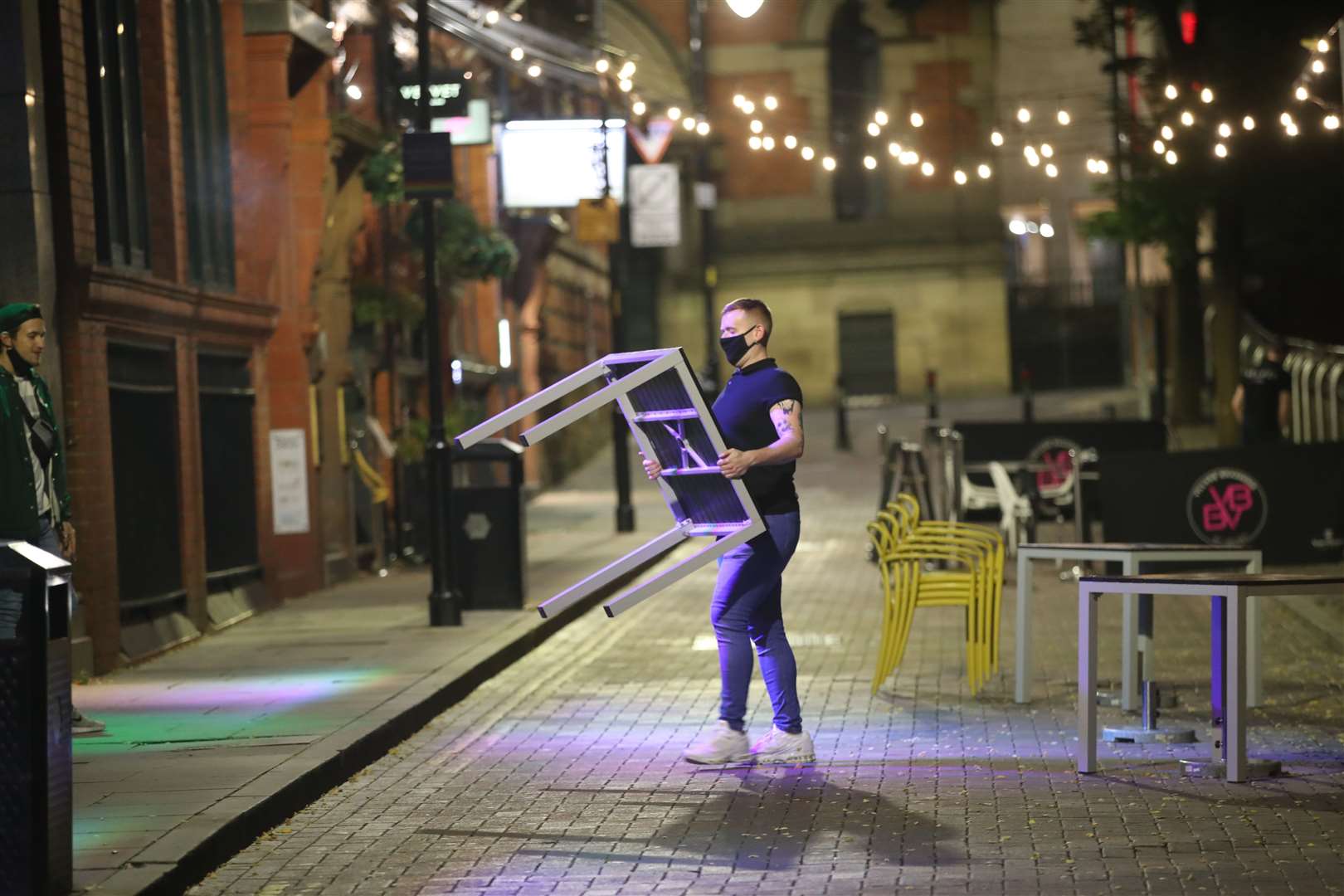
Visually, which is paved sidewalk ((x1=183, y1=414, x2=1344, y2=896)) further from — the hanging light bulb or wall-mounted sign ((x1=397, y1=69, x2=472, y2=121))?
wall-mounted sign ((x1=397, y1=69, x2=472, y2=121))

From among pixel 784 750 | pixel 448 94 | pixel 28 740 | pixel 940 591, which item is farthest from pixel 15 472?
pixel 448 94

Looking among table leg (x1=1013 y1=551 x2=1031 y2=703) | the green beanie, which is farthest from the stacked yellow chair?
the green beanie

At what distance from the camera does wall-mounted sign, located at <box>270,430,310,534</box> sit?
1773 centimetres

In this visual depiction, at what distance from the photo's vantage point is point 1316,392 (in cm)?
2523

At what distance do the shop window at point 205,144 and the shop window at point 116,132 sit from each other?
1.24 m

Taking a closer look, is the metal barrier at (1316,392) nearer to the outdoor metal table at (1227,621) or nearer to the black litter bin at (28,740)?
the outdoor metal table at (1227,621)

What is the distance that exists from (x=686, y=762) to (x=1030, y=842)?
90.1 inches

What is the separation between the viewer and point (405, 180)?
15195 millimetres

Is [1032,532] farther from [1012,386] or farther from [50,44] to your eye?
[1012,386]

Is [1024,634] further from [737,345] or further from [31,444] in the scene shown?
[31,444]

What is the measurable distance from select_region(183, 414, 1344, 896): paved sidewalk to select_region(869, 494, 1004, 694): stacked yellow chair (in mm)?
219

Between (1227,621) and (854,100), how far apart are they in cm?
4444

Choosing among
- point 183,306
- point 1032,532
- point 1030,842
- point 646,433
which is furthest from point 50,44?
point 1032,532

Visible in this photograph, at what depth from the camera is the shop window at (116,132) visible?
13.5 m
